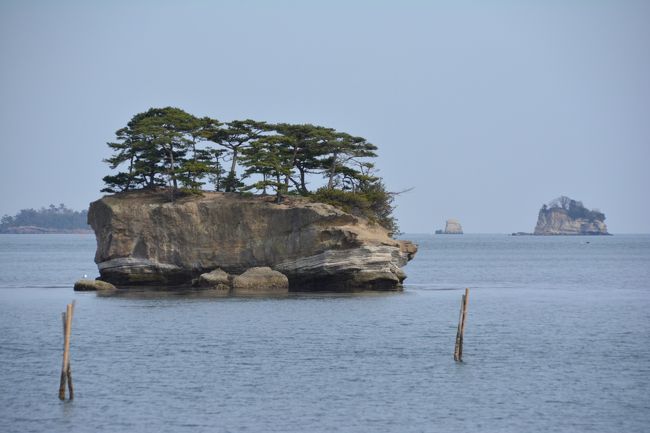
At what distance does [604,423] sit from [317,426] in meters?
9.53

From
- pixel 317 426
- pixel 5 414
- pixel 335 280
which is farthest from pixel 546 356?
pixel 335 280

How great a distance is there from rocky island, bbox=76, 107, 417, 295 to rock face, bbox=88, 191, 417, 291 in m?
0.08

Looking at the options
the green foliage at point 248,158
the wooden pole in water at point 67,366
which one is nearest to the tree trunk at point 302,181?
the green foliage at point 248,158

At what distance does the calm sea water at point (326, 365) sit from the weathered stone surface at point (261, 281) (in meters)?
5.00

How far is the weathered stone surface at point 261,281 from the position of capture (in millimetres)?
71062

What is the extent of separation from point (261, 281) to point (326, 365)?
30181mm

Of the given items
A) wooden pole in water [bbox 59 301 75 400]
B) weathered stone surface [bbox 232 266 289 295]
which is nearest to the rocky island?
weathered stone surface [bbox 232 266 289 295]

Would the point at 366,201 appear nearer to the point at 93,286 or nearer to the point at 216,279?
the point at 216,279

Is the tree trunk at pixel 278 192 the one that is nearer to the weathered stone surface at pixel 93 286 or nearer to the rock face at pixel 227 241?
the rock face at pixel 227 241

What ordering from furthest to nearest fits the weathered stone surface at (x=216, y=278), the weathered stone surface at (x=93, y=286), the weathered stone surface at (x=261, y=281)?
the weathered stone surface at (x=93, y=286), the weathered stone surface at (x=216, y=278), the weathered stone surface at (x=261, y=281)

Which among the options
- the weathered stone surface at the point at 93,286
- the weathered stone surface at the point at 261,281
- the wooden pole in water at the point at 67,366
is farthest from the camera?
the weathered stone surface at the point at 93,286

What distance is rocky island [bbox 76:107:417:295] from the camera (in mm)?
69875

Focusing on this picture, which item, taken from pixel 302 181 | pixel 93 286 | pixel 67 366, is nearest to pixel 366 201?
pixel 302 181

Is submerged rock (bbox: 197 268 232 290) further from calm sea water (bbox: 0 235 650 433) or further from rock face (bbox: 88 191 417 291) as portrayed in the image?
calm sea water (bbox: 0 235 650 433)
